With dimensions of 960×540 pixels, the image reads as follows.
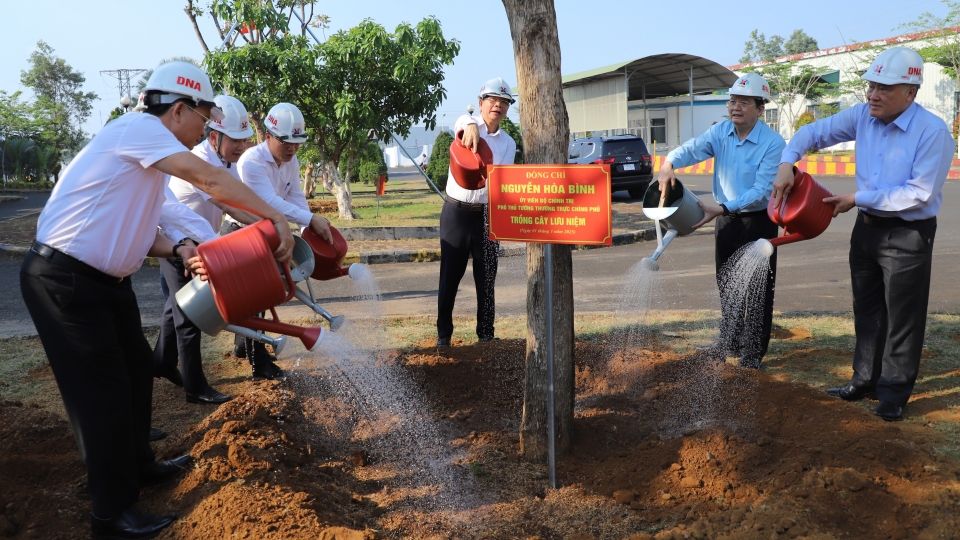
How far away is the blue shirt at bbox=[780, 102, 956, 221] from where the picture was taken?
3865mm

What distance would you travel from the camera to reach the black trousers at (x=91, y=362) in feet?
9.30

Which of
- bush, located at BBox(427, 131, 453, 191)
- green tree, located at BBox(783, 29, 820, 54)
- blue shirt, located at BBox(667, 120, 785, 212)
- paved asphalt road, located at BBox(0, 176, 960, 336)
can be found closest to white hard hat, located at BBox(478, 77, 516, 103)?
blue shirt, located at BBox(667, 120, 785, 212)

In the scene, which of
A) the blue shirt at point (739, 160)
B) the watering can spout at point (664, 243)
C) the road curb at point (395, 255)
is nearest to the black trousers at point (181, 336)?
the watering can spout at point (664, 243)

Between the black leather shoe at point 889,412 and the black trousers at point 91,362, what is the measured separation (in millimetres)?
3681

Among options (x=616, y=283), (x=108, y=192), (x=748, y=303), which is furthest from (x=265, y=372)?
(x=616, y=283)

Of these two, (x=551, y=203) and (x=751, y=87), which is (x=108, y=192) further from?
(x=751, y=87)

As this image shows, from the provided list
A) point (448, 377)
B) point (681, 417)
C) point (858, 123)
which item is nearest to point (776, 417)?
point (681, 417)

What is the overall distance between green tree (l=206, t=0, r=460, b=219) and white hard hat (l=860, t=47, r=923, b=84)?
9.57 metres

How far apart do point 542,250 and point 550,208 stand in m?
0.41

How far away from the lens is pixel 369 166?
1057 inches

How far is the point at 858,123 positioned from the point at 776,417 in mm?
1698

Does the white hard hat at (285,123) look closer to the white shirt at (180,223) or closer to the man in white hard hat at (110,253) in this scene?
the white shirt at (180,223)

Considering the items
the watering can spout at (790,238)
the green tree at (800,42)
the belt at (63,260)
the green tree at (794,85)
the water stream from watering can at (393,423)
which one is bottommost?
the water stream from watering can at (393,423)

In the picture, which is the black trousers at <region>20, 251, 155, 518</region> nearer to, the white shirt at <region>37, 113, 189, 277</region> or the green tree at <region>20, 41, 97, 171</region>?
the white shirt at <region>37, 113, 189, 277</region>
